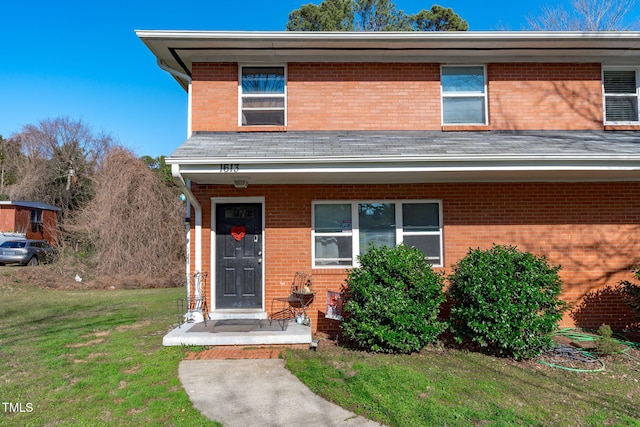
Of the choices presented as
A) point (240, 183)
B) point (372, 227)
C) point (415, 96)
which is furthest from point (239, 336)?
point (415, 96)

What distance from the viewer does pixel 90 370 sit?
16.9 feet

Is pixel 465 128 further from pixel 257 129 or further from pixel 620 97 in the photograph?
pixel 257 129

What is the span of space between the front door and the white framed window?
1124 millimetres

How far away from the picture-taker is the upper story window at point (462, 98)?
8180mm

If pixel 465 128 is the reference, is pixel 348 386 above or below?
below

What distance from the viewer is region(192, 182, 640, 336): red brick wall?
291 inches

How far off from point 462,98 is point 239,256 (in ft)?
17.7

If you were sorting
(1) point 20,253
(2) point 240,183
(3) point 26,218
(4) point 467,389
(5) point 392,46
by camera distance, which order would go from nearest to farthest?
1. (4) point 467,389
2. (2) point 240,183
3. (5) point 392,46
4. (1) point 20,253
5. (3) point 26,218

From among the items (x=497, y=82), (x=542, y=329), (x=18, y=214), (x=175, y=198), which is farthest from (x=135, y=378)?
(x=18, y=214)

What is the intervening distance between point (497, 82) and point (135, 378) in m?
8.07

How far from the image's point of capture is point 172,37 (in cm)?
730

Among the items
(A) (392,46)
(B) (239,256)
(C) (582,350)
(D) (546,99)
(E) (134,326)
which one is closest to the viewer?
(C) (582,350)

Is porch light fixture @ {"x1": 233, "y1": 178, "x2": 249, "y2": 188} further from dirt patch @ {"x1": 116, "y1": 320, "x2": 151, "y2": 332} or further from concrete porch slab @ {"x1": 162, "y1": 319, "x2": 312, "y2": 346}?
dirt patch @ {"x1": 116, "y1": 320, "x2": 151, "y2": 332}

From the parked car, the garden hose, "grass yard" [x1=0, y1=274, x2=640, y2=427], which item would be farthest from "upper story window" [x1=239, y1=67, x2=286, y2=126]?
the parked car
